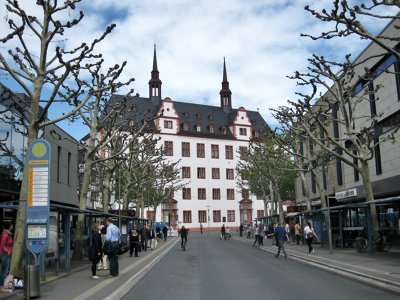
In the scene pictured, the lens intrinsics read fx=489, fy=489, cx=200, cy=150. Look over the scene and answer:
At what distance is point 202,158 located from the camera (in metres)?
94.2

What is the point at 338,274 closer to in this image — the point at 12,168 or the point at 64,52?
the point at 64,52

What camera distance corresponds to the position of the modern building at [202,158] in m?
89.5

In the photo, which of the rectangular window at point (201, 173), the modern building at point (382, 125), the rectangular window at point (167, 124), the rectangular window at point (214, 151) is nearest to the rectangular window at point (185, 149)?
the rectangular window at point (201, 173)

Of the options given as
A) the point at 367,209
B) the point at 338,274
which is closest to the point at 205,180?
the point at 367,209

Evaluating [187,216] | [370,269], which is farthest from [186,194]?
[370,269]

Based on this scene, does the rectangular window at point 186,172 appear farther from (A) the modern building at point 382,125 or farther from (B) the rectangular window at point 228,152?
(A) the modern building at point 382,125

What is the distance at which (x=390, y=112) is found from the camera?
104 feet

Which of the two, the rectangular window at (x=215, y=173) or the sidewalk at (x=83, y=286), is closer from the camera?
the sidewalk at (x=83, y=286)

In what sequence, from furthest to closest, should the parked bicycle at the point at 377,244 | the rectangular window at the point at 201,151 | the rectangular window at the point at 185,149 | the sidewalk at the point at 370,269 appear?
the rectangular window at the point at 201,151 < the rectangular window at the point at 185,149 < the parked bicycle at the point at 377,244 < the sidewalk at the point at 370,269

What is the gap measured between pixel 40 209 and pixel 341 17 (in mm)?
10117

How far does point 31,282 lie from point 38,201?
210 centimetres

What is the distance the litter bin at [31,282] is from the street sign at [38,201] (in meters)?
1.00

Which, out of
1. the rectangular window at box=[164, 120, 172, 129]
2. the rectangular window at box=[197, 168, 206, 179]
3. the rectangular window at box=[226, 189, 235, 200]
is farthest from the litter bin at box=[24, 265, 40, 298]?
the rectangular window at box=[226, 189, 235, 200]

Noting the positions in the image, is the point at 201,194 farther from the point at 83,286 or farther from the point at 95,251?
the point at 83,286
